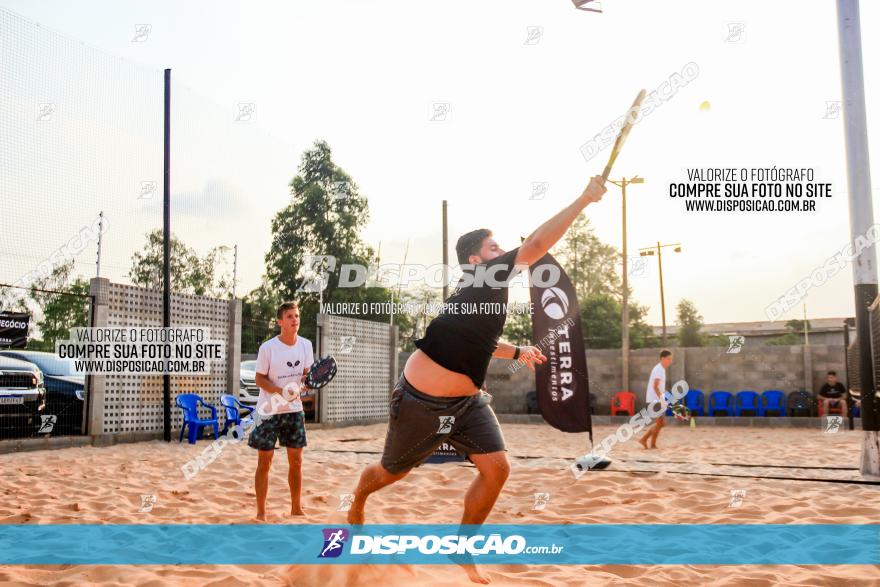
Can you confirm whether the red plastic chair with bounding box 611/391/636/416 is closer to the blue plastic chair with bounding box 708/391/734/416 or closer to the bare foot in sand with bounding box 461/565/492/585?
the blue plastic chair with bounding box 708/391/734/416

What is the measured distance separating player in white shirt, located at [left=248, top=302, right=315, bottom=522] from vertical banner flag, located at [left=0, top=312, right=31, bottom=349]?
6.03 metres

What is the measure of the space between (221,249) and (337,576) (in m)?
32.1

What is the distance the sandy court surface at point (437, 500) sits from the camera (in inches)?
136

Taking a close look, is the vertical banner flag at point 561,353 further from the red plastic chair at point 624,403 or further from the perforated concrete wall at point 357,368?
the red plastic chair at point 624,403

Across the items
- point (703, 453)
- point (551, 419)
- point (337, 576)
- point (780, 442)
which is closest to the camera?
point (337, 576)

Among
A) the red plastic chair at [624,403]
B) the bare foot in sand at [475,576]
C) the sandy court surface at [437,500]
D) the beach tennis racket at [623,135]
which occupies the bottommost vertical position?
the red plastic chair at [624,403]

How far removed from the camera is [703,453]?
387 inches

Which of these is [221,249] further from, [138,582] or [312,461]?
[138,582]

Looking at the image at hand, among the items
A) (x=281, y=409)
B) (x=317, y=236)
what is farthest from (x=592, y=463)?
(x=317, y=236)

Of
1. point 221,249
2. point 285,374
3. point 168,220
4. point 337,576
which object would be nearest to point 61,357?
point 168,220

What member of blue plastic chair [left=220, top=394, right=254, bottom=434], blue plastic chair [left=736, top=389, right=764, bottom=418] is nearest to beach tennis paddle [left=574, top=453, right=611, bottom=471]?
blue plastic chair [left=220, top=394, right=254, bottom=434]

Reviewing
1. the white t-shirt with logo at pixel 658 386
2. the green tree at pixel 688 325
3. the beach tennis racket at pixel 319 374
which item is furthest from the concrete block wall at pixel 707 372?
the green tree at pixel 688 325

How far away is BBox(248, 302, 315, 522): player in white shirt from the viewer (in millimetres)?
5012

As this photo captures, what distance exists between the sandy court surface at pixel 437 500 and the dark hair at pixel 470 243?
171 cm
